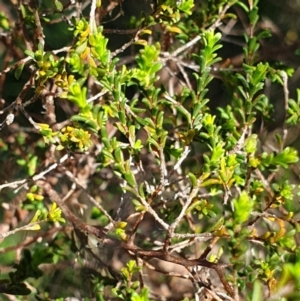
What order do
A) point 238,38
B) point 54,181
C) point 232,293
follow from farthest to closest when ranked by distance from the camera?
point 238,38, point 54,181, point 232,293

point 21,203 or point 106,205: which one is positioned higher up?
point 21,203

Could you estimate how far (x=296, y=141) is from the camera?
53.9 inches

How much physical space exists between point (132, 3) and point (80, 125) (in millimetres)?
646

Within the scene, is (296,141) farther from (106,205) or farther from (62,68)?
(62,68)

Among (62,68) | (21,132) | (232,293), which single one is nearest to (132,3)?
(21,132)

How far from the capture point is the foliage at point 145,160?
0.74 metres

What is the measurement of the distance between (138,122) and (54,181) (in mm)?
458

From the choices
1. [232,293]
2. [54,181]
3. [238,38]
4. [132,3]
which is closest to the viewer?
[232,293]

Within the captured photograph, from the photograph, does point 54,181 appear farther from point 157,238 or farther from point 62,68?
point 62,68

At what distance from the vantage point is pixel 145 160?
125 cm

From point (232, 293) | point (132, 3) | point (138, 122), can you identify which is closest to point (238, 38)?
point (132, 3)

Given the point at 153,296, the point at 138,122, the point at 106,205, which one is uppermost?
the point at 138,122

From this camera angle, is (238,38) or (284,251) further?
(238,38)

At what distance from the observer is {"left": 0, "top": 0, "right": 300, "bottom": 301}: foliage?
0.74 meters
